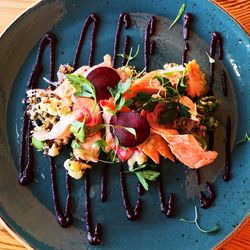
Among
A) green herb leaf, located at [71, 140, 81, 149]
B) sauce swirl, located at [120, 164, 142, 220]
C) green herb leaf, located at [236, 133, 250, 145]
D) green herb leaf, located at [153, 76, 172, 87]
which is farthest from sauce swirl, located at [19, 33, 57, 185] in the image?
green herb leaf, located at [236, 133, 250, 145]

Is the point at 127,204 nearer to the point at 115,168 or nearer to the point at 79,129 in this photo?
the point at 115,168

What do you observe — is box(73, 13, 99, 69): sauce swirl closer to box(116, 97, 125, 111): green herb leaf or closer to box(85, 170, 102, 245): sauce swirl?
box(116, 97, 125, 111): green herb leaf

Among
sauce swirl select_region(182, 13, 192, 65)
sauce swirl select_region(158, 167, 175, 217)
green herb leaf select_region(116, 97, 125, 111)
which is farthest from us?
sauce swirl select_region(182, 13, 192, 65)

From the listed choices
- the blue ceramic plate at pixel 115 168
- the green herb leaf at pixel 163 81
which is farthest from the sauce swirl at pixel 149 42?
the green herb leaf at pixel 163 81

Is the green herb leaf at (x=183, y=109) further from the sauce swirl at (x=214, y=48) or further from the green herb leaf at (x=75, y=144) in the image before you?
the green herb leaf at (x=75, y=144)

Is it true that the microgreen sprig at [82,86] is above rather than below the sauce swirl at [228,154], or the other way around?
A: above

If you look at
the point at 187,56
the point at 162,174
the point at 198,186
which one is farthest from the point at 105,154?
the point at 187,56
